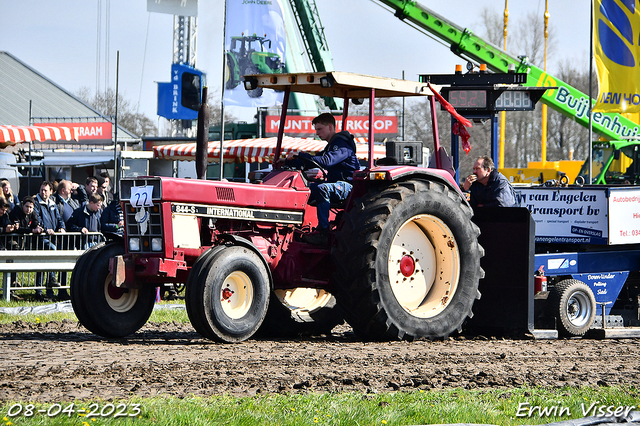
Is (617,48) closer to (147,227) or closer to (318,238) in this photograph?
(318,238)

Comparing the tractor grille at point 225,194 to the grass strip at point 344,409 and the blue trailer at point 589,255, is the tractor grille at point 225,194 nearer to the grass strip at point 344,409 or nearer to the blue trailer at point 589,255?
the grass strip at point 344,409

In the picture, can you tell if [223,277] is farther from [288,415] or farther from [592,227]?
[592,227]

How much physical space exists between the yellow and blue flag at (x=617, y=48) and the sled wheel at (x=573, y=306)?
28.8 feet

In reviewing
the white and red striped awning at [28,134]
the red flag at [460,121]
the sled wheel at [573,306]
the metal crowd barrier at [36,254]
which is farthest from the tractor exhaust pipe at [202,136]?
the white and red striped awning at [28,134]

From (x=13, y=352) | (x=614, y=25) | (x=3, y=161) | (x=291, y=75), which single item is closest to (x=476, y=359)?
(x=291, y=75)

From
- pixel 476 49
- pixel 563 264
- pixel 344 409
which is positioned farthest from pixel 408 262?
pixel 476 49

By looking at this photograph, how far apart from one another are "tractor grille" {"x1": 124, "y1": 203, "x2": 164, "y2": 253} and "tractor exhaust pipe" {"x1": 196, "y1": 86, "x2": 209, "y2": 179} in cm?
93

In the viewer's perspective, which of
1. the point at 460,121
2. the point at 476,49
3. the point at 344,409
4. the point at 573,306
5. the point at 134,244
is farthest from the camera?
the point at 476,49

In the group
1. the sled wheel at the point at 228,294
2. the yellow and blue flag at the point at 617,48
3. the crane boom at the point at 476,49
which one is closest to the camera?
the sled wheel at the point at 228,294

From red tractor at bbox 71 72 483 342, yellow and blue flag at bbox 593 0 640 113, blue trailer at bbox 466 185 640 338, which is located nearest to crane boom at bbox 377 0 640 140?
yellow and blue flag at bbox 593 0 640 113

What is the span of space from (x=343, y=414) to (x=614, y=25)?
14.7 m

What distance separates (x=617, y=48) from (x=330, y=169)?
1123 centimetres

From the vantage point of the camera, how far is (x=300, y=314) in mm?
8406

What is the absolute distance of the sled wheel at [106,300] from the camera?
738 centimetres
